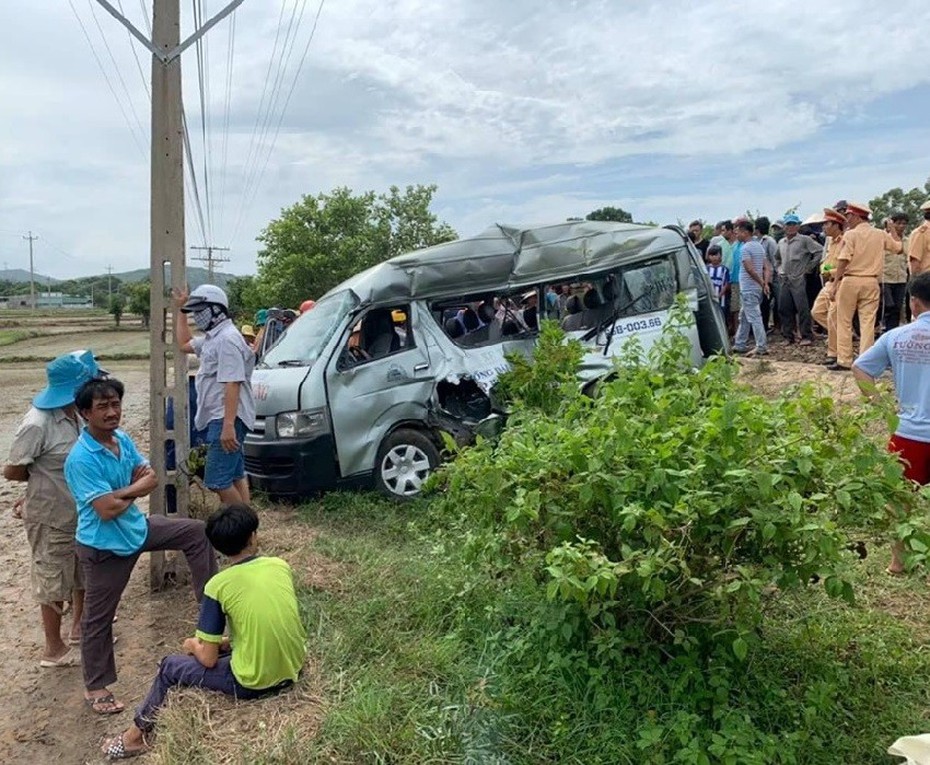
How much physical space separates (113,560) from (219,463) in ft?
4.63

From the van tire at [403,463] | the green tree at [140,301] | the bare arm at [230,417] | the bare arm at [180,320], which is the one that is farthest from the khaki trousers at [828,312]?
the green tree at [140,301]

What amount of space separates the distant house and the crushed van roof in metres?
100

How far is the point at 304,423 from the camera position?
658cm

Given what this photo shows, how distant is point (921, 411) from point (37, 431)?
15.7 feet

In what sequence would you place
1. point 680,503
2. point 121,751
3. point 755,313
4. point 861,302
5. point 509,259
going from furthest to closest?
1. point 755,313
2. point 861,302
3. point 509,259
4. point 121,751
5. point 680,503

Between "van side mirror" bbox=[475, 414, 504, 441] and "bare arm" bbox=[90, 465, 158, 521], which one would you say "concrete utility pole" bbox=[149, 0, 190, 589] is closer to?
"bare arm" bbox=[90, 465, 158, 521]

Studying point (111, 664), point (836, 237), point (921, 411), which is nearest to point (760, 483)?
point (921, 411)

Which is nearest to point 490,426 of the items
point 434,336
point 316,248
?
point 434,336

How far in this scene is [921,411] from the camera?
4191mm

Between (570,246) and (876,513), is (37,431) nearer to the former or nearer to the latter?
(876,513)

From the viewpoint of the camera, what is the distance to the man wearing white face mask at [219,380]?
519 cm

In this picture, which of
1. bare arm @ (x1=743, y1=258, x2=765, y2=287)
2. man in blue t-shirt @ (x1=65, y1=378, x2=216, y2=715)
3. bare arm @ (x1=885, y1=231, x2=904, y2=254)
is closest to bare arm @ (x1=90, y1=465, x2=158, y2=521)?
man in blue t-shirt @ (x1=65, y1=378, x2=216, y2=715)

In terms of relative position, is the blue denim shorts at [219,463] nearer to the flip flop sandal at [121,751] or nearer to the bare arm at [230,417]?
the bare arm at [230,417]

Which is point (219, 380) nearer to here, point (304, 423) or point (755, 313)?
point (304, 423)
